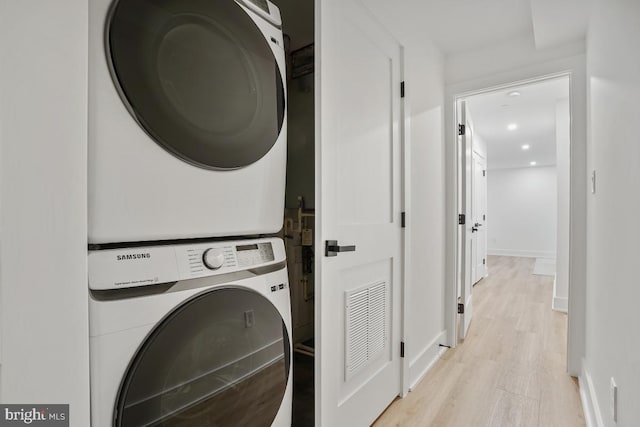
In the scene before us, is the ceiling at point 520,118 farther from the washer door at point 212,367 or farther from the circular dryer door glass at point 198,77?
the washer door at point 212,367

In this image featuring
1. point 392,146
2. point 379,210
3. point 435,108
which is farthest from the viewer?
point 435,108

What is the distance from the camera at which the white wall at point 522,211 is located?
26.2 ft

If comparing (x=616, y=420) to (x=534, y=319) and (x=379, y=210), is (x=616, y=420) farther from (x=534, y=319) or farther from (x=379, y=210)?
(x=534, y=319)

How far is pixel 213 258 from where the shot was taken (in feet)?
2.71

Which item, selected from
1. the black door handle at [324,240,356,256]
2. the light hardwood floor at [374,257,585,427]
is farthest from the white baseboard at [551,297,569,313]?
the black door handle at [324,240,356,256]

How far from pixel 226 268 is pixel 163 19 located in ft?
2.08

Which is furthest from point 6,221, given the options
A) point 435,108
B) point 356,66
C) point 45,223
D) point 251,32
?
point 435,108

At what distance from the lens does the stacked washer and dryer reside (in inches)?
25.0

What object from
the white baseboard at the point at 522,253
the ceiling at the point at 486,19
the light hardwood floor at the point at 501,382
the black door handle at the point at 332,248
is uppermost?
the ceiling at the point at 486,19

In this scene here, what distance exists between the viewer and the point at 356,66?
1.53 metres

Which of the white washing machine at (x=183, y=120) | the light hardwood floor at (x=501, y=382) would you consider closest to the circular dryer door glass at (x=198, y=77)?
the white washing machine at (x=183, y=120)

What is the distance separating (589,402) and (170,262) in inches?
89.3

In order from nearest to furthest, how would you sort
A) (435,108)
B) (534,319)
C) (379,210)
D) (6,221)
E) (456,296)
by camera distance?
(6,221) → (379,210) → (435,108) → (456,296) → (534,319)

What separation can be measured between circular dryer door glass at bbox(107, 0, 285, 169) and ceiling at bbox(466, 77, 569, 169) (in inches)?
95.8
